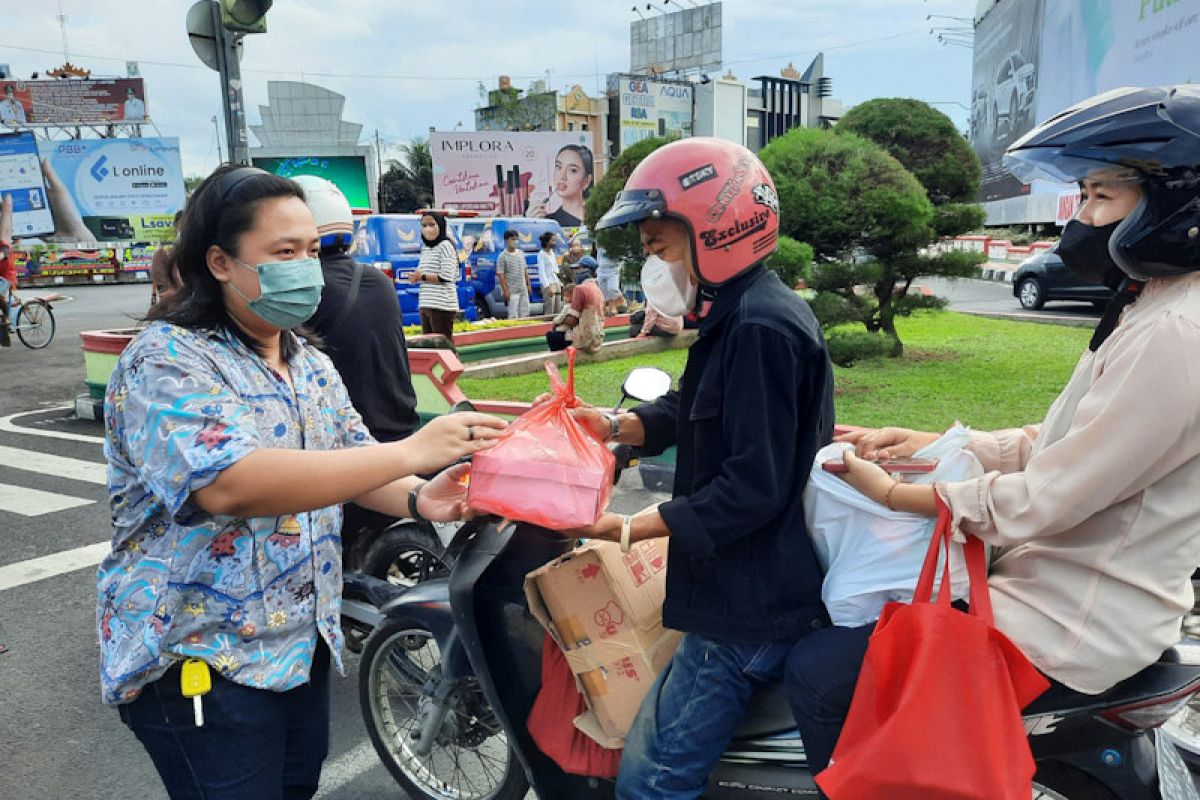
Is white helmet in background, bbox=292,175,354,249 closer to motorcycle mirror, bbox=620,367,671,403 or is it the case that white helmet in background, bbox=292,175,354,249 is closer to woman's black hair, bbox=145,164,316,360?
motorcycle mirror, bbox=620,367,671,403

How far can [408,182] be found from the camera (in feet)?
187

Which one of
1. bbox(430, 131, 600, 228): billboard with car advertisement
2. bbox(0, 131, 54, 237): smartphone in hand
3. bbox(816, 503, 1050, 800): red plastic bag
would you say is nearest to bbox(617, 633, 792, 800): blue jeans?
bbox(816, 503, 1050, 800): red plastic bag

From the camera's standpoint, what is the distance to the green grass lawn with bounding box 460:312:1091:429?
26.1 feet

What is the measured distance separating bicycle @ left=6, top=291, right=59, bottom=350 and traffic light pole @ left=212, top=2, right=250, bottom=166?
32.7 ft


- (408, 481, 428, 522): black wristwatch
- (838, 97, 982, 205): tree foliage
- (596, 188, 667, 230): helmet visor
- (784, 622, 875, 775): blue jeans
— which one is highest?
(838, 97, 982, 205): tree foliage

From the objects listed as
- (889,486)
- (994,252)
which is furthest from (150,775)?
(994,252)

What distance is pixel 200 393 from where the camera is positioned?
5.56 ft

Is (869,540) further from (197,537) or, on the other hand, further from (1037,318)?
(1037,318)

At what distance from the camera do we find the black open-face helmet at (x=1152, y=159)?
5.43 ft

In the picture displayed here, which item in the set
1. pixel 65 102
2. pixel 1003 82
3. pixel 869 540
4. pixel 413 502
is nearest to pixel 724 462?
pixel 869 540

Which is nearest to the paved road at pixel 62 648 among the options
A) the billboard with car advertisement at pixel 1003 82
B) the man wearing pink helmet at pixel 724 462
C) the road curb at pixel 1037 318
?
the man wearing pink helmet at pixel 724 462

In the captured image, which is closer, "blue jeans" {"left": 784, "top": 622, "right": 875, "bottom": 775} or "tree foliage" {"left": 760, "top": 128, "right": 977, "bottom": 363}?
"blue jeans" {"left": 784, "top": 622, "right": 875, "bottom": 775}

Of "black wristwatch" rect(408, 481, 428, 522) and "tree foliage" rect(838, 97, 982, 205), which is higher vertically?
"tree foliage" rect(838, 97, 982, 205)

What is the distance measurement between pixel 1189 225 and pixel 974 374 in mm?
8718
